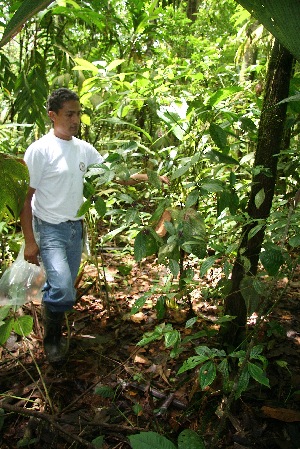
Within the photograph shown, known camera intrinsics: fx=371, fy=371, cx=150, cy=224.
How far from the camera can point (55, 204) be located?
2342 mm

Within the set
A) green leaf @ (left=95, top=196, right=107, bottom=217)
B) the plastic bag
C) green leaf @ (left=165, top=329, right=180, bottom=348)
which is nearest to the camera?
green leaf @ (left=165, top=329, right=180, bottom=348)

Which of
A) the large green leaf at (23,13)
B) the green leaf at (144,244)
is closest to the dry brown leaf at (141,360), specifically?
the green leaf at (144,244)

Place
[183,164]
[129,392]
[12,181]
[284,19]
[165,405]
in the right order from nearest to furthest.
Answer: [284,19] < [12,181] < [183,164] < [165,405] < [129,392]

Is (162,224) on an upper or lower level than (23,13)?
lower

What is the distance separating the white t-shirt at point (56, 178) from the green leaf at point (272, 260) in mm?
1365

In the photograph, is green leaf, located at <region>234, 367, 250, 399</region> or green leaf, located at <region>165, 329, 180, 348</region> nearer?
green leaf, located at <region>234, 367, 250, 399</region>

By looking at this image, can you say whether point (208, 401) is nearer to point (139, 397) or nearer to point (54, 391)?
point (139, 397)

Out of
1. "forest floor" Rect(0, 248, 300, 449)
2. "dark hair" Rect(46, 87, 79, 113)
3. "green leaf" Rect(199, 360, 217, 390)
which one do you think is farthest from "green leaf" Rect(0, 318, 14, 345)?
"dark hair" Rect(46, 87, 79, 113)

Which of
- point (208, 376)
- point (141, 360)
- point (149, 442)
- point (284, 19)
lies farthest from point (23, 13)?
point (141, 360)

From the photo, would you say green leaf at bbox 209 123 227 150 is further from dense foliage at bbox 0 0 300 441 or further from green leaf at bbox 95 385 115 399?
green leaf at bbox 95 385 115 399

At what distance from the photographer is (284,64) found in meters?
1.48

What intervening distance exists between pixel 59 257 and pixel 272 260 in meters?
1.43

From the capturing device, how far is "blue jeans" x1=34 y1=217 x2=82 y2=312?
2205 mm

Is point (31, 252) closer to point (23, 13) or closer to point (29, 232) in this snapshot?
point (29, 232)
